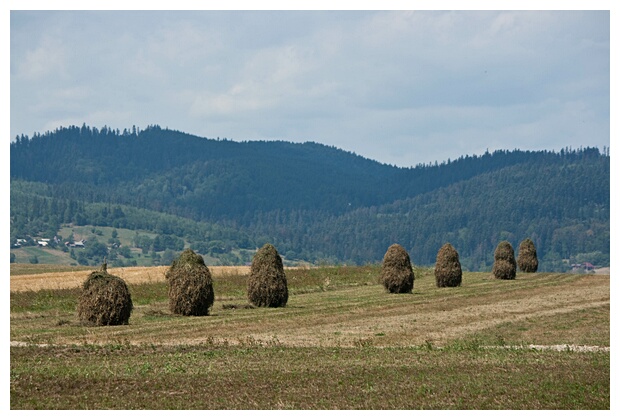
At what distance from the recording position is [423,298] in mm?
Answer: 51906

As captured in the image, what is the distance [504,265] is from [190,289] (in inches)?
1354

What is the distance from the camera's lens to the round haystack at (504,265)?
68.9 meters

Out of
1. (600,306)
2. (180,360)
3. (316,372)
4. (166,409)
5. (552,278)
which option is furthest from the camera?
(552,278)

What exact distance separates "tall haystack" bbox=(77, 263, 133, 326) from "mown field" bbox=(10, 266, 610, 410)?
2.94ft

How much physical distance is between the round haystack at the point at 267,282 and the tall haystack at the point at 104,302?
10.1 m

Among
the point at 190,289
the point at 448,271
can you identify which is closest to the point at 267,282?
the point at 190,289

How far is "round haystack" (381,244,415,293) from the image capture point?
55531 mm

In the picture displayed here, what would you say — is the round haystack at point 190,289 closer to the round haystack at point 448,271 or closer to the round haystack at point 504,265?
the round haystack at point 448,271

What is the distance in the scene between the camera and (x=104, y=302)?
35.8 metres

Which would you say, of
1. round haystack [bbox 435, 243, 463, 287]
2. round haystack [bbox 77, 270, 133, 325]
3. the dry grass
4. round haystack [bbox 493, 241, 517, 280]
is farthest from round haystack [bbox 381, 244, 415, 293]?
round haystack [bbox 77, 270, 133, 325]
